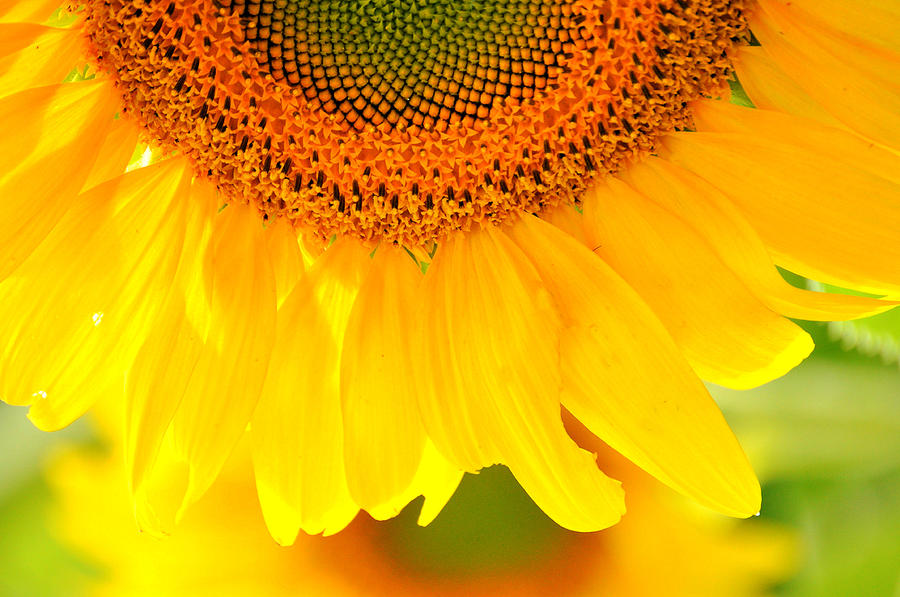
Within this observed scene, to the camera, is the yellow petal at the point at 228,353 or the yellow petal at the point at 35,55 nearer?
the yellow petal at the point at 35,55

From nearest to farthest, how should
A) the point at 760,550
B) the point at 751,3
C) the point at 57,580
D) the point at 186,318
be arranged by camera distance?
the point at 751,3 → the point at 186,318 → the point at 760,550 → the point at 57,580

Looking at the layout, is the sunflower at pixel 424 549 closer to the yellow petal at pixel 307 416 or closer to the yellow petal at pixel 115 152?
the yellow petal at pixel 307 416

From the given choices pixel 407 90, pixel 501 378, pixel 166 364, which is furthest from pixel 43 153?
pixel 501 378

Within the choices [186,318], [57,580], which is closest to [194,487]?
[186,318]

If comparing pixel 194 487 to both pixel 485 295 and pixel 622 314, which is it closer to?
pixel 485 295

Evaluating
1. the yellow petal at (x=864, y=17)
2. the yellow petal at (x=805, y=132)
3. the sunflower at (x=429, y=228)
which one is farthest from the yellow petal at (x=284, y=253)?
the yellow petal at (x=864, y=17)

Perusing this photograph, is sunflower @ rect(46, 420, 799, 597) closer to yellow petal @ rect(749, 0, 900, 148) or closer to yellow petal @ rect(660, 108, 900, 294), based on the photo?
yellow petal @ rect(660, 108, 900, 294)

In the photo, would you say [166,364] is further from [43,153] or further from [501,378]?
[501,378]
